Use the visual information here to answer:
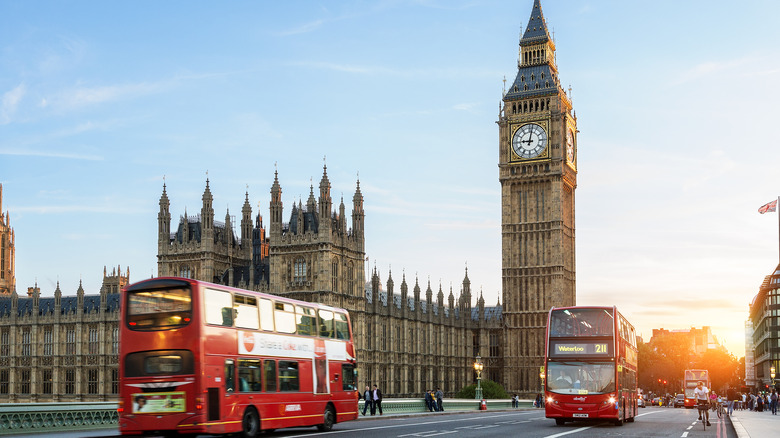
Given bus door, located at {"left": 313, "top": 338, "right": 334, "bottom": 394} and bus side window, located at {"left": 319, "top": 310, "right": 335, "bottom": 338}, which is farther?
bus side window, located at {"left": 319, "top": 310, "right": 335, "bottom": 338}

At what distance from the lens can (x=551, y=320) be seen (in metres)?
34.1

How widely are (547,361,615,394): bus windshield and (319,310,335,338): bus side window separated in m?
8.59

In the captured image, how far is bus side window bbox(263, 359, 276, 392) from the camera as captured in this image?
2692 cm

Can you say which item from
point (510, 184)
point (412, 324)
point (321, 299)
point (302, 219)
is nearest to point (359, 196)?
point (302, 219)

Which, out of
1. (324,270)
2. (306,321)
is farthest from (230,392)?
(324,270)

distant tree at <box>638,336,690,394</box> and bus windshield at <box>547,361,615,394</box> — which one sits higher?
bus windshield at <box>547,361,615,394</box>

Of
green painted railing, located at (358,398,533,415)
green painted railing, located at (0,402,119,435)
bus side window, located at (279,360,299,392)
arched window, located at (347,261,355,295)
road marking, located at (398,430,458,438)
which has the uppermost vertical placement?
arched window, located at (347,261,355,295)

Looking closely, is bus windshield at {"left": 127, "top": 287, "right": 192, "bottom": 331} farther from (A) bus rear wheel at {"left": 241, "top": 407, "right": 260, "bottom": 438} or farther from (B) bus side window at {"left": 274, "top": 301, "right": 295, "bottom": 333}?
(B) bus side window at {"left": 274, "top": 301, "right": 295, "bottom": 333}

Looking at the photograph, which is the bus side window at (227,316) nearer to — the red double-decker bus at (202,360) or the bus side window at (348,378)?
the red double-decker bus at (202,360)

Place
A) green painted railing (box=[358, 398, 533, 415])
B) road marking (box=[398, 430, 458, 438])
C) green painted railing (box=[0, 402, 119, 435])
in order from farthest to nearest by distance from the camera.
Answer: green painted railing (box=[358, 398, 533, 415]), green painted railing (box=[0, 402, 119, 435]), road marking (box=[398, 430, 458, 438])

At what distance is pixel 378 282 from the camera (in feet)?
277

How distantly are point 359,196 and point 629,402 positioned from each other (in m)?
44.0

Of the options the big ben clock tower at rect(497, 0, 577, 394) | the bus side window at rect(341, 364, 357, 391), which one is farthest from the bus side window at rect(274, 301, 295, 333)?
the big ben clock tower at rect(497, 0, 577, 394)

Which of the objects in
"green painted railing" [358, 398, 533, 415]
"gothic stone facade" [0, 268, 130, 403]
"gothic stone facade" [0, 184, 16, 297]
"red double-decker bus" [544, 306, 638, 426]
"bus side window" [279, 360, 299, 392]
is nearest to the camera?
"bus side window" [279, 360, 299, 392]
